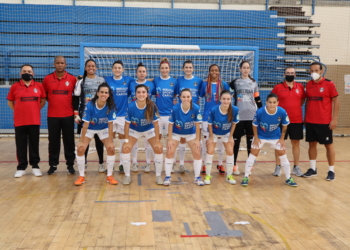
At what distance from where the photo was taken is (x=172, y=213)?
427cm

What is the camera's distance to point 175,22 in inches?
491

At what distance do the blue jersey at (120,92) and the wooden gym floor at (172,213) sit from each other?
1.13m

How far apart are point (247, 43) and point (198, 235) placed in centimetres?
999

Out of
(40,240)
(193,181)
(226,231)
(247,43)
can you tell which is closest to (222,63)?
(247,43)

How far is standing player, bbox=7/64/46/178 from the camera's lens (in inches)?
225

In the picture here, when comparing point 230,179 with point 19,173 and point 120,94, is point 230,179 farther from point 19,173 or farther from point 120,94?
point 19,173

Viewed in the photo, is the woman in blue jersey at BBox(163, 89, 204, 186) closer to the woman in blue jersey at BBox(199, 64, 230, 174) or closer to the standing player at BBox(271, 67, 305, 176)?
the woman in blue jersey at BBox(199, 64, 230, 174)

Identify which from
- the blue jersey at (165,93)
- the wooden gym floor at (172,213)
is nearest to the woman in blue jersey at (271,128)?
the wooden gym floor at (172,213)

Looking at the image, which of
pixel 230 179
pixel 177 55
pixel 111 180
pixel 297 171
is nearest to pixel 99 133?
pixel 111 180

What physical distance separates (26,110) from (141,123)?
1.86 meters

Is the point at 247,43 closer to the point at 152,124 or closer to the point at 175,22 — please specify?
the point at 175,22

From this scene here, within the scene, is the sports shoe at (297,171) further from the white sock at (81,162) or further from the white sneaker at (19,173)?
the white sneaker at (19,173)

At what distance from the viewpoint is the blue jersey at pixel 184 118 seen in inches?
213

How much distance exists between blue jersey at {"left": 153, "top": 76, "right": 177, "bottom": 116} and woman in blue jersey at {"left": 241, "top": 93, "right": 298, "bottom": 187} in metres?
1.45
